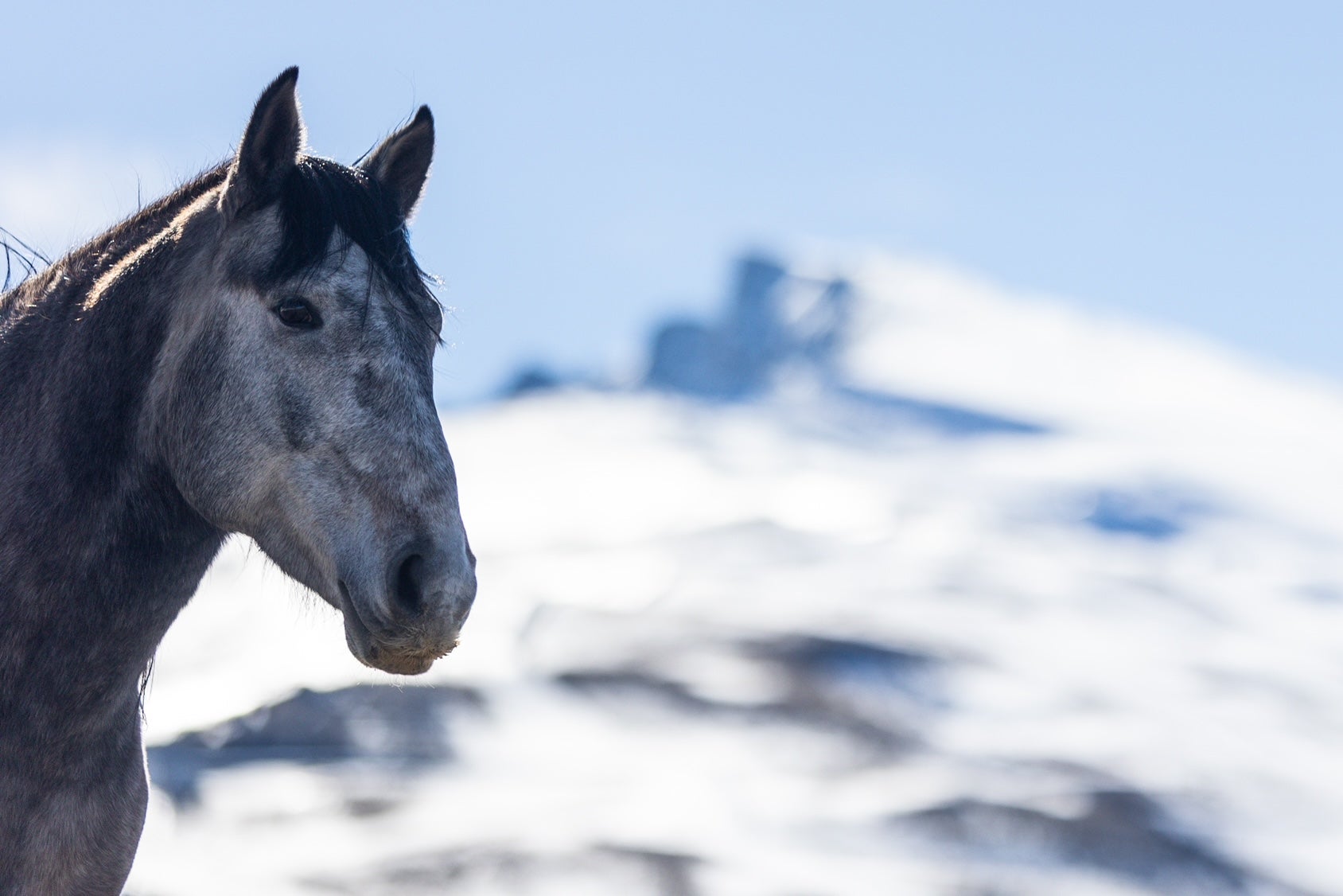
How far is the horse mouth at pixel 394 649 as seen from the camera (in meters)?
2.65

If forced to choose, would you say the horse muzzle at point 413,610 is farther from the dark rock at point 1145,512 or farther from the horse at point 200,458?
the dark rock at point 1145,512

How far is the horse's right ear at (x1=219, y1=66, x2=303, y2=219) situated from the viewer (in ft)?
9.73

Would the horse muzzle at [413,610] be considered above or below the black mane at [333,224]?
below

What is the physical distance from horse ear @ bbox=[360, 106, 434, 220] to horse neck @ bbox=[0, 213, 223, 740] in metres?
0.60

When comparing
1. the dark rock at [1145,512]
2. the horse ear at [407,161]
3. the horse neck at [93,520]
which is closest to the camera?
the horse neck at [93,520]

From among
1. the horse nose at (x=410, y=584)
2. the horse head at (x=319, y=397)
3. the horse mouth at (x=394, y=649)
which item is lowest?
the horse mouth at (x=394, y=649)

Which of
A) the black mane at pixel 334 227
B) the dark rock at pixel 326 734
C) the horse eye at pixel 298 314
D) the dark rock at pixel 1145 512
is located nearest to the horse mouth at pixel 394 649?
the horse eye at pixel 298 314

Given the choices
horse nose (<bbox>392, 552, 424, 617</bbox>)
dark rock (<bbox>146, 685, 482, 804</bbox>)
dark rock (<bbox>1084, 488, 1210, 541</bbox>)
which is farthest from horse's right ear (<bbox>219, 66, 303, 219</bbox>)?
dark rock (<bbox>1084, 488, 1210, 541</bbox>)

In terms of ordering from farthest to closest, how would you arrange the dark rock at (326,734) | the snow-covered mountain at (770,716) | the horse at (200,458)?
the dark rock at (326,734) < the snow-covered mountain at (770,716) < the horse at (200,458)

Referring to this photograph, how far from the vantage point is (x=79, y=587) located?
9.91 ft

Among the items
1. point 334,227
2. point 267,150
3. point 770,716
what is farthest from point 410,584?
point 770,716

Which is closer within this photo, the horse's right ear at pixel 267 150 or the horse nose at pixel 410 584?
the horse nose at pixel 410 584

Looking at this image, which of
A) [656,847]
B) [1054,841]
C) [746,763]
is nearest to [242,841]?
[656,847]

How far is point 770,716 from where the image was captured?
40.7 ft
